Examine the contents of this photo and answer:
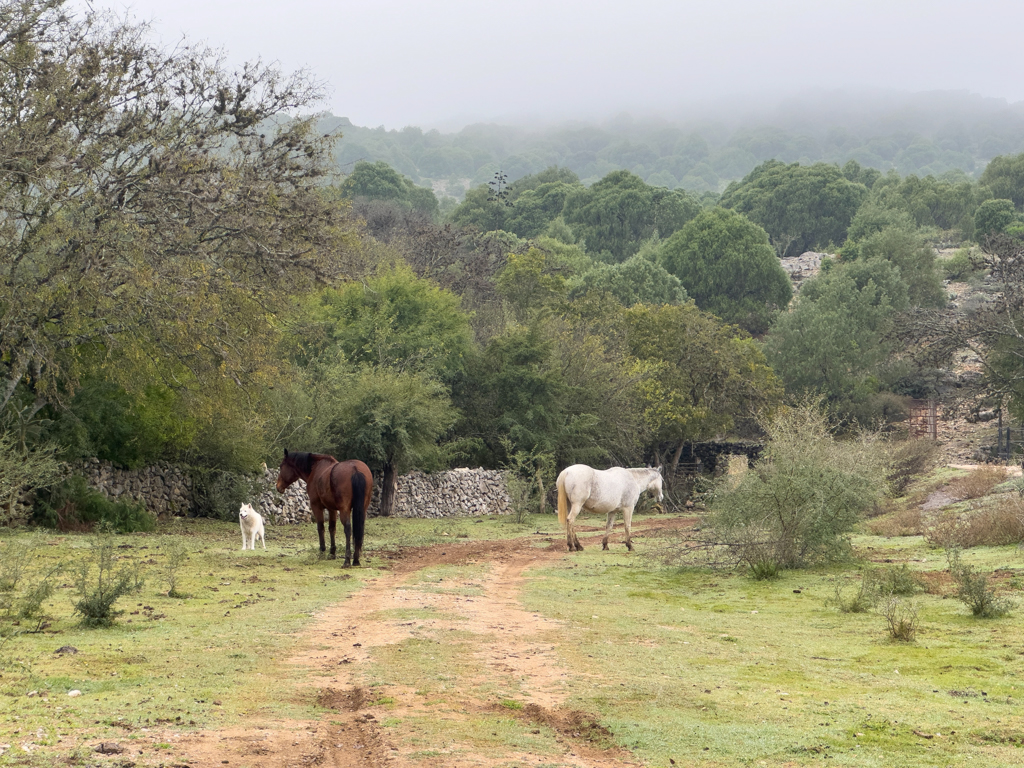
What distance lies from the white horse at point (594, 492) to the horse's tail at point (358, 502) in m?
5.15

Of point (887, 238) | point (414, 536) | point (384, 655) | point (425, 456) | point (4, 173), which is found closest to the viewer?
point (384, 655)

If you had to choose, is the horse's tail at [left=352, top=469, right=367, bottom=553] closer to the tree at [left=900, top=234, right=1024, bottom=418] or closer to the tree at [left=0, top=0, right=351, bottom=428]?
the tree at [left=0, top=0, right=351, bottom=428]

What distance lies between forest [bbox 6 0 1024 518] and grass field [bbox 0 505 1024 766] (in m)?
6.12

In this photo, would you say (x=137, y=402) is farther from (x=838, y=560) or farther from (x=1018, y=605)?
(x=1018, y=605)

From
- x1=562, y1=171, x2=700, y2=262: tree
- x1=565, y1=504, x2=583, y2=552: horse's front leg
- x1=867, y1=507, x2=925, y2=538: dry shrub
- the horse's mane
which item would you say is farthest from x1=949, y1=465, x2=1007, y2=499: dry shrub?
x1=562, y1=171, x2=700, y2=262: tree

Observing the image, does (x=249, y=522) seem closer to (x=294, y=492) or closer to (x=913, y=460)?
(x=294, y=492)

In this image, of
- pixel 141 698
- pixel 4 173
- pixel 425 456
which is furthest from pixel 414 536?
pixel 141 698

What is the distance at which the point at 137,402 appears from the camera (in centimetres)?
2245

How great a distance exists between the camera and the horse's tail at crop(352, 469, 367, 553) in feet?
55.4

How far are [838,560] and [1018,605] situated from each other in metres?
5.48

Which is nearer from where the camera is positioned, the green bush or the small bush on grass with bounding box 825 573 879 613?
the small bush on grass with bounding box 825 573 879 613

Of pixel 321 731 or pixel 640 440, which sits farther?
pixel 640 440

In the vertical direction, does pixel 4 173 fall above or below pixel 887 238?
below

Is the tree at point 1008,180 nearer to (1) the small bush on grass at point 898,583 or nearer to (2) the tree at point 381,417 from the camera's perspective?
(2) the tree at point 381,417
